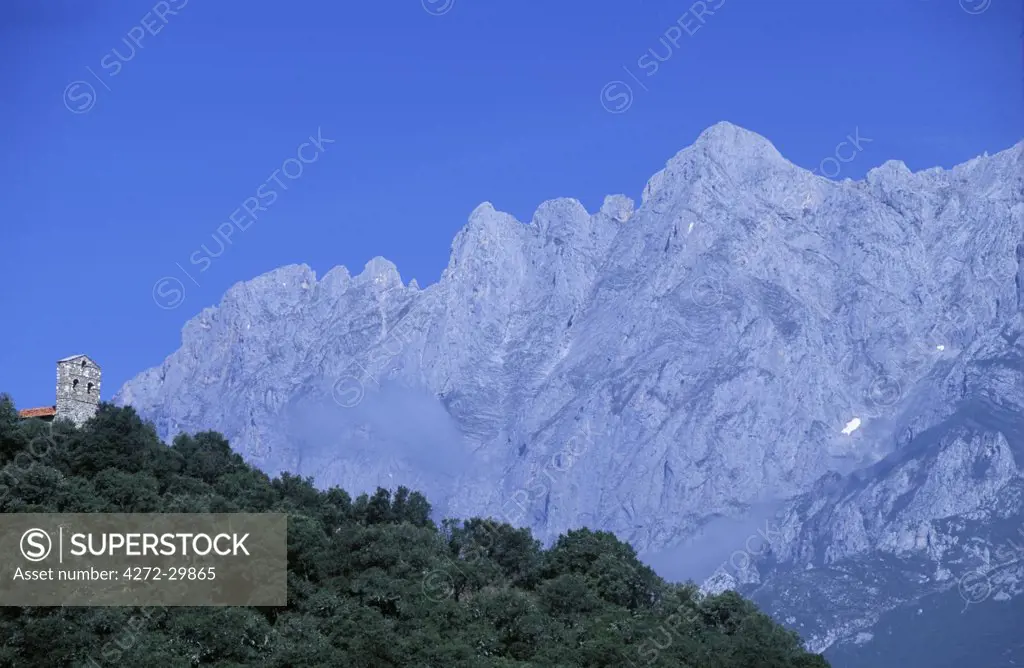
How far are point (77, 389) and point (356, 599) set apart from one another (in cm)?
2757

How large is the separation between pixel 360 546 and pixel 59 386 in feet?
80.8

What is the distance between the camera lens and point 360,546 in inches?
3339

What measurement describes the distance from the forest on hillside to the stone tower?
9.02 feet

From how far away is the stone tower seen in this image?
9156 cm

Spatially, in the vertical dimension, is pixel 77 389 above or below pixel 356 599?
above

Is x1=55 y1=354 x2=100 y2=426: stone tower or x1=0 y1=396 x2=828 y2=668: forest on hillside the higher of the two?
x1=55 y1=354 x2=100 y2=426: stone tower

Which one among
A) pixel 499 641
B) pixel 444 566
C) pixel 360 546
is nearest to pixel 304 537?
pixel 360 546

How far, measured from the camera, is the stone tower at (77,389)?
91.6 meters

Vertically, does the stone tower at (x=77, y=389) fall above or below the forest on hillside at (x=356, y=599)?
above

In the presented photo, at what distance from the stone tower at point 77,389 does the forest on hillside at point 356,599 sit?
2.75 m

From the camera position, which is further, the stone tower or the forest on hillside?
the stone tower

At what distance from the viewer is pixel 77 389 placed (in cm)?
9244

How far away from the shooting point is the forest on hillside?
6900 cm

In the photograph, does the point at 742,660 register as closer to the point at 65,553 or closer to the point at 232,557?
the point at 232,557
